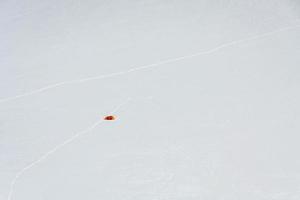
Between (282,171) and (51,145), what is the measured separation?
2.44 ft

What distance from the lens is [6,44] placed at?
8.04 ft

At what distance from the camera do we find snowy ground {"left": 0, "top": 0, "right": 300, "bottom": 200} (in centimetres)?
142

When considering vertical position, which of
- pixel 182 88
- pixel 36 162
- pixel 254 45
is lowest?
pixel 36 162

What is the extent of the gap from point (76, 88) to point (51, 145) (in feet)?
1.31

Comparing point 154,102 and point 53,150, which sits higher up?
point 154,102

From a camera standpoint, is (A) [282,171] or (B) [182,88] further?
(B) [182,88]

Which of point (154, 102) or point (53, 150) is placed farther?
point (154, 102)

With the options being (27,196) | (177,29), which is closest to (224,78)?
(177,29)

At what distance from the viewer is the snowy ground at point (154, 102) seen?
142cm

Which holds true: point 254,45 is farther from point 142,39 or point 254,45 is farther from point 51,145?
point 51,145

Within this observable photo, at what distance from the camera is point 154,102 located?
1.82 metres

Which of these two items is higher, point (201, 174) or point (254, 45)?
point (254, 45)

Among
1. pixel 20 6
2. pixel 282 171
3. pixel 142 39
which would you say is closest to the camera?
pixel 282 171

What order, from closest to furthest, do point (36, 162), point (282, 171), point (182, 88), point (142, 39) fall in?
point (282, 171)
point (36, 162)
point (182, 88)
point (142, 39)
